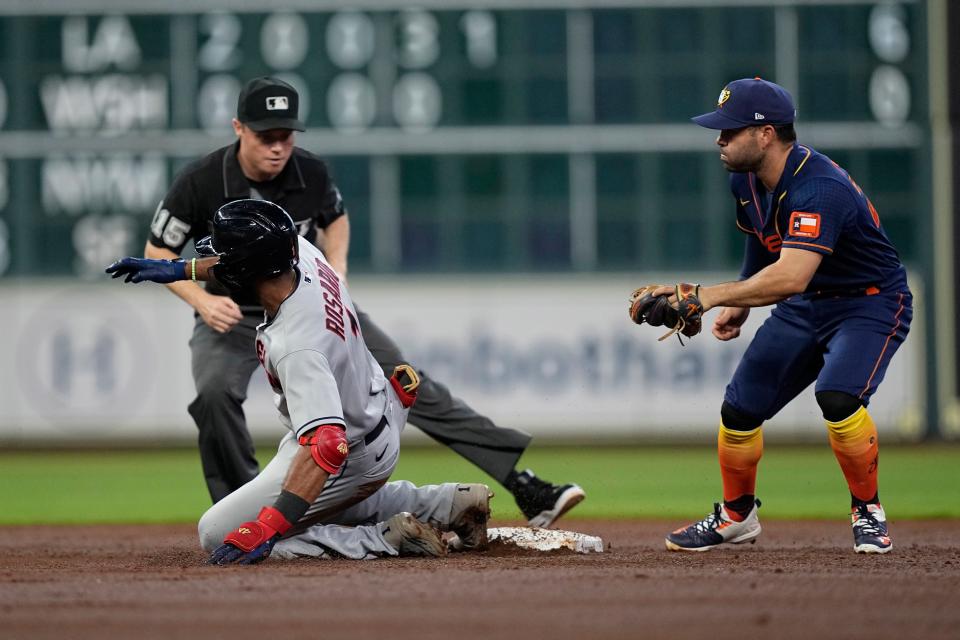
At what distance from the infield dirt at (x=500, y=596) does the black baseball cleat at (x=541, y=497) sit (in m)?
0.35

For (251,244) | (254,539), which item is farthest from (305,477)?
(251,244)

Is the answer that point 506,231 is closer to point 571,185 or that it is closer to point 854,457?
point 571,185

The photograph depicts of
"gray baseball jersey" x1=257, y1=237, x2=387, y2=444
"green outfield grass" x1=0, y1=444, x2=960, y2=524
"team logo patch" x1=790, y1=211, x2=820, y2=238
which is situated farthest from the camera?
"green outfield grass" x1=0, y1=444, x2=960, y2=524

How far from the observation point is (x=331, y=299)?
5238 millimetres

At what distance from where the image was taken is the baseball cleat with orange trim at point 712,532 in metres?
6.03

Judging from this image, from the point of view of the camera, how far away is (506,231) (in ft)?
49.8

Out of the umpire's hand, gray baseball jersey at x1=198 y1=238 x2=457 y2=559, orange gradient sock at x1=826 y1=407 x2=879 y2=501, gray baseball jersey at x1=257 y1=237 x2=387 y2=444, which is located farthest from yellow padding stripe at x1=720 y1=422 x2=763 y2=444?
the umpire's hand

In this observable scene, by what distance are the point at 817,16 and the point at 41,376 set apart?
9.07 metres

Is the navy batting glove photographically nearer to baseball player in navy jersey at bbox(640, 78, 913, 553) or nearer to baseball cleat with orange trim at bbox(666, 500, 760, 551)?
baseball player in navy jersey at bbox(640, 78, 913, 553)

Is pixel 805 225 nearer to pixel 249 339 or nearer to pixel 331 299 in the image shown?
pixel 331 299

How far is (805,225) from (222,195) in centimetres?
261

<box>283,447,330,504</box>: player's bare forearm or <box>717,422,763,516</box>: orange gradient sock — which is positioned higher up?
<box>283,447,330,504</box>: player's bare forearm

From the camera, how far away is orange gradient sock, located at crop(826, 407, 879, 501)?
5539 millimetres

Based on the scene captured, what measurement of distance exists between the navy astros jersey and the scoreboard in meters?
9.17
